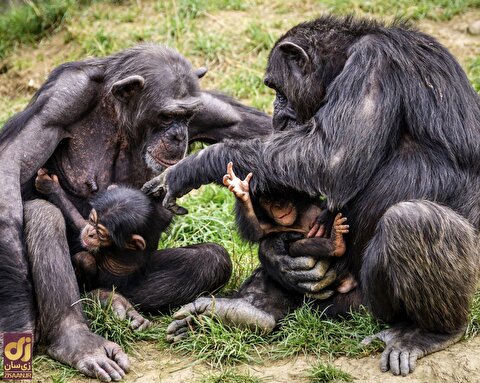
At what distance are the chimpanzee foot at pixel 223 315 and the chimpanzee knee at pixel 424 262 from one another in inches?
40.9

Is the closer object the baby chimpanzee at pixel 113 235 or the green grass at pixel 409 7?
the baby chimpanzee at pixel 113 235

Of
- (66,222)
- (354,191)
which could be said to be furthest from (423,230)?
(66,222)

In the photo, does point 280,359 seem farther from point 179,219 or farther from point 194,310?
point 179,219

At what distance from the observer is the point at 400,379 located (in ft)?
21.2

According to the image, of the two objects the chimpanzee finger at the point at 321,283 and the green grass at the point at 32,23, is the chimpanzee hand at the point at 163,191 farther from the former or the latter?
the green grass at the point at 32,23

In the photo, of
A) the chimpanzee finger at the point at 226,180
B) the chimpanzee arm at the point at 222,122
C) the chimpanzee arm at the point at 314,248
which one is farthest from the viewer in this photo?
the chimpanzee arm at the point at 222,122

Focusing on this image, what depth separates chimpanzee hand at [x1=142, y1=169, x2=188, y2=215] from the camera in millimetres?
7453

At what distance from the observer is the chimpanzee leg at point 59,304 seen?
700cm

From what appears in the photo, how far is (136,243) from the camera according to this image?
7.66 m

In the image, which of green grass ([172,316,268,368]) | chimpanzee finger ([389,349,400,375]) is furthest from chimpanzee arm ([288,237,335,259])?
chimpanzee finger ([389,349,400,375])

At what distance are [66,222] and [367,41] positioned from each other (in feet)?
9.91

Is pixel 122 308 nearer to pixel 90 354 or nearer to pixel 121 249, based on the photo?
pixel 121 249

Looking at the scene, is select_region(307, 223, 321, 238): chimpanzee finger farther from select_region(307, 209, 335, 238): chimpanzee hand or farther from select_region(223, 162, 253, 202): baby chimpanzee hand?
select_region(223, 162, 253, 202): baby chimpanzee hand

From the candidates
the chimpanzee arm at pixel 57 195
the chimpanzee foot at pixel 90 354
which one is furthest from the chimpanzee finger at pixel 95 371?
the chimpanzee arm at pixel 57 195
